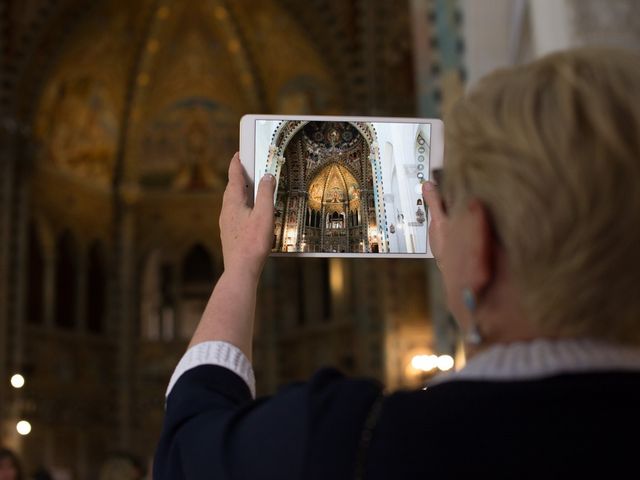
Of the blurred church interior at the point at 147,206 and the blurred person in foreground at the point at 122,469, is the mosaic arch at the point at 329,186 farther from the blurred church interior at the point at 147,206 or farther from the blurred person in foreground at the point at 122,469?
the blurred church interior at the point at 147,206

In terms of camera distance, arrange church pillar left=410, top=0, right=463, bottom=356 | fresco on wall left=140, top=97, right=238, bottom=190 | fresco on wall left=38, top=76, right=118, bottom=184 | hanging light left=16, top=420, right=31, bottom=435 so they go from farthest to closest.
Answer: fresco on wall left=140, top=97, right=238, bottom=190, fresco on wall left=38, top=76, right=118, bottom=184, hanging light left=16, top=420, right=31, bottom=435, church pillar left=410, top=0, right=463, bottom=356

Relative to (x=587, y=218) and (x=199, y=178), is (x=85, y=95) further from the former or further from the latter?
(x=587, y=218)

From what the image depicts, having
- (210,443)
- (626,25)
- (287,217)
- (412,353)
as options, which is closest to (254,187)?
(287,217)

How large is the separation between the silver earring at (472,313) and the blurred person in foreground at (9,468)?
427cm

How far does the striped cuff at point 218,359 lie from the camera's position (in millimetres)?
1084

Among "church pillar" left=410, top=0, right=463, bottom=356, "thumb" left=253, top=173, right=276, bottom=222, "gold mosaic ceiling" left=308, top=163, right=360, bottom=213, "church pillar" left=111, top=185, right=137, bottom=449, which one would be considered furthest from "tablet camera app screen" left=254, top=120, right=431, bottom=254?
"church pillar" left=111, top=185, right=137, bottom=449

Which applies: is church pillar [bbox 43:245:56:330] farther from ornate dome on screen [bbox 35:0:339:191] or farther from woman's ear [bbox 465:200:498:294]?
woman's ear [bbox 465:200:498:294]

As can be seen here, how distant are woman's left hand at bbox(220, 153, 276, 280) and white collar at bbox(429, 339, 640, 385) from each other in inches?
13.7

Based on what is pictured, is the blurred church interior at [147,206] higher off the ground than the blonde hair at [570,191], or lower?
higher

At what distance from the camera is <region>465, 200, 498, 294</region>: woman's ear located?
0.91m

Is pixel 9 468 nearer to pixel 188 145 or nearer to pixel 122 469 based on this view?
pixel 122 469

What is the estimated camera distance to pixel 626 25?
4391 millimetres

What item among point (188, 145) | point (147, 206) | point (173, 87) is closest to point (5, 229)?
point (147, 206)

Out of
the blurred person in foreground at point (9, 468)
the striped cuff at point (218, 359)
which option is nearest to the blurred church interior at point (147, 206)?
the blurred person in foreground at point (9, 468)
